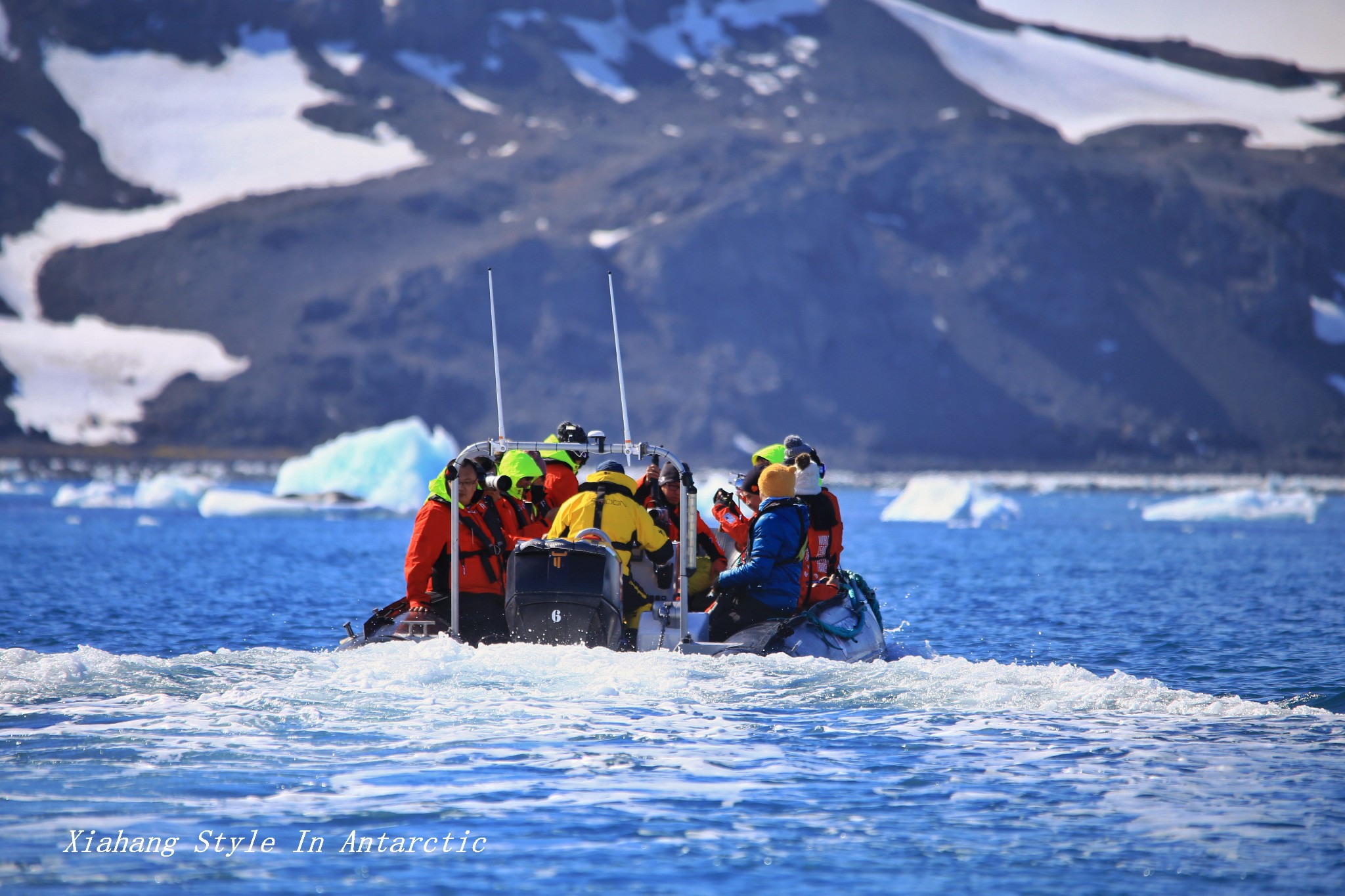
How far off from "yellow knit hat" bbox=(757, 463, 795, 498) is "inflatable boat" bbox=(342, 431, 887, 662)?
2.07ft

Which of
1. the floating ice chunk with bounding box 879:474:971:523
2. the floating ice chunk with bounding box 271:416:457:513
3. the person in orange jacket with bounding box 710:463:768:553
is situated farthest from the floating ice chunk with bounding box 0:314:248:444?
the person in orange jacket with bounding box 710:463:768:553

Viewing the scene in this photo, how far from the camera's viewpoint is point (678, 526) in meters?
12.6

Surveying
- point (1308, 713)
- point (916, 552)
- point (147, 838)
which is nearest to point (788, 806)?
point (147, 838)

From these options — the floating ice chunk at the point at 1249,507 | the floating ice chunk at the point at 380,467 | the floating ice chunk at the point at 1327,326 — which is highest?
the floating ice chunk at the point at 1327,326

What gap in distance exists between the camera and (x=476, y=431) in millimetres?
166875

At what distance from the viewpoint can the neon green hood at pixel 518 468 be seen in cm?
1299

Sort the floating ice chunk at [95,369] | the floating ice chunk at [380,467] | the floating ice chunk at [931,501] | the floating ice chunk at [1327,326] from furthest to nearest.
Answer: the floating ice chunk at [1327,326], the floating ice chunk at [95,369], the floating ice chunk at [931,501], the floating ice chunk at [380,467]

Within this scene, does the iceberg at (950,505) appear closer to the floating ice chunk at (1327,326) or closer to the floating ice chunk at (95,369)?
the floating ice chunk at (95,369)

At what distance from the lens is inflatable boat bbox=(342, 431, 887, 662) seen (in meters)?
10.5

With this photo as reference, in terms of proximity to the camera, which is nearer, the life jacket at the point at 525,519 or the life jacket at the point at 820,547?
the life jacket at the point at 820,547

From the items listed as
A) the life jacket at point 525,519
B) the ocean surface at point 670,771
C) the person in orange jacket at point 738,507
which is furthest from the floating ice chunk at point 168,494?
the person in orange jacket at point 738,507

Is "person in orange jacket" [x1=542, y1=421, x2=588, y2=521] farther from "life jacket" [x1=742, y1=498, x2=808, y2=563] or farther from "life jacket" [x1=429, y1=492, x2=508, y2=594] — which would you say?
"life jacket" [x1=742, y1=498, x2=808, y2=563]

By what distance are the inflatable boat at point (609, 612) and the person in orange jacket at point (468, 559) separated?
0.19m

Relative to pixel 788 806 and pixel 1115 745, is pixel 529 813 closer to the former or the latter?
pixel 788 806
